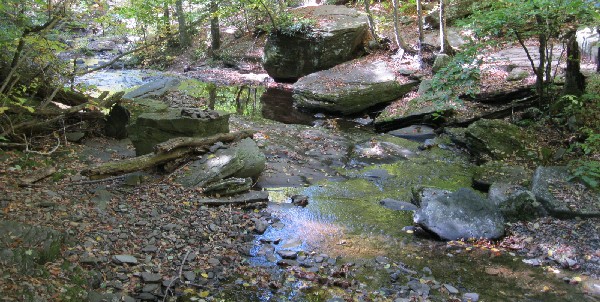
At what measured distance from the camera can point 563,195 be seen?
6.73 metres

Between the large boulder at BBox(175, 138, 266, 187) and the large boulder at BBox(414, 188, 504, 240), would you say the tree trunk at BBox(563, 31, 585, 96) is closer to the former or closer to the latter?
the large boulder at BBox(414, 188, 504, 240)

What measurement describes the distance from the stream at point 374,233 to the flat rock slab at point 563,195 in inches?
56.3

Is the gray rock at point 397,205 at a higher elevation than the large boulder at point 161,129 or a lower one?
lower

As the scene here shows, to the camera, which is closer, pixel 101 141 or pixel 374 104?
pixel 101 141

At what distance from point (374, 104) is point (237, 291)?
421 inches

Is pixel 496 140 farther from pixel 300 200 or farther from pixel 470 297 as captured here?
pixel 470 297

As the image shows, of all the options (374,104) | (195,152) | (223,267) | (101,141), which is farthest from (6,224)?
(374,104)

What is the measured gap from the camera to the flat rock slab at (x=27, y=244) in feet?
12.8

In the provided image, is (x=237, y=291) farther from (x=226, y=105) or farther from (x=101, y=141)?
(x=226, y=105)

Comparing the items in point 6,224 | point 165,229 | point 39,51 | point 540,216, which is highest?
point 39,51

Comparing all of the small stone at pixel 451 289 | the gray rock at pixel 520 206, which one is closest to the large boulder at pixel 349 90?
the gray rock at pixel 520 206

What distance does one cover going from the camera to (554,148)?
9.12m

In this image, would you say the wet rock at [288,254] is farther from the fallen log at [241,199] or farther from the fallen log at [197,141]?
the fallen log at [197,141]

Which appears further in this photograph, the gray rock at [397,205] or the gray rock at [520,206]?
the gray rock at [397,205]
